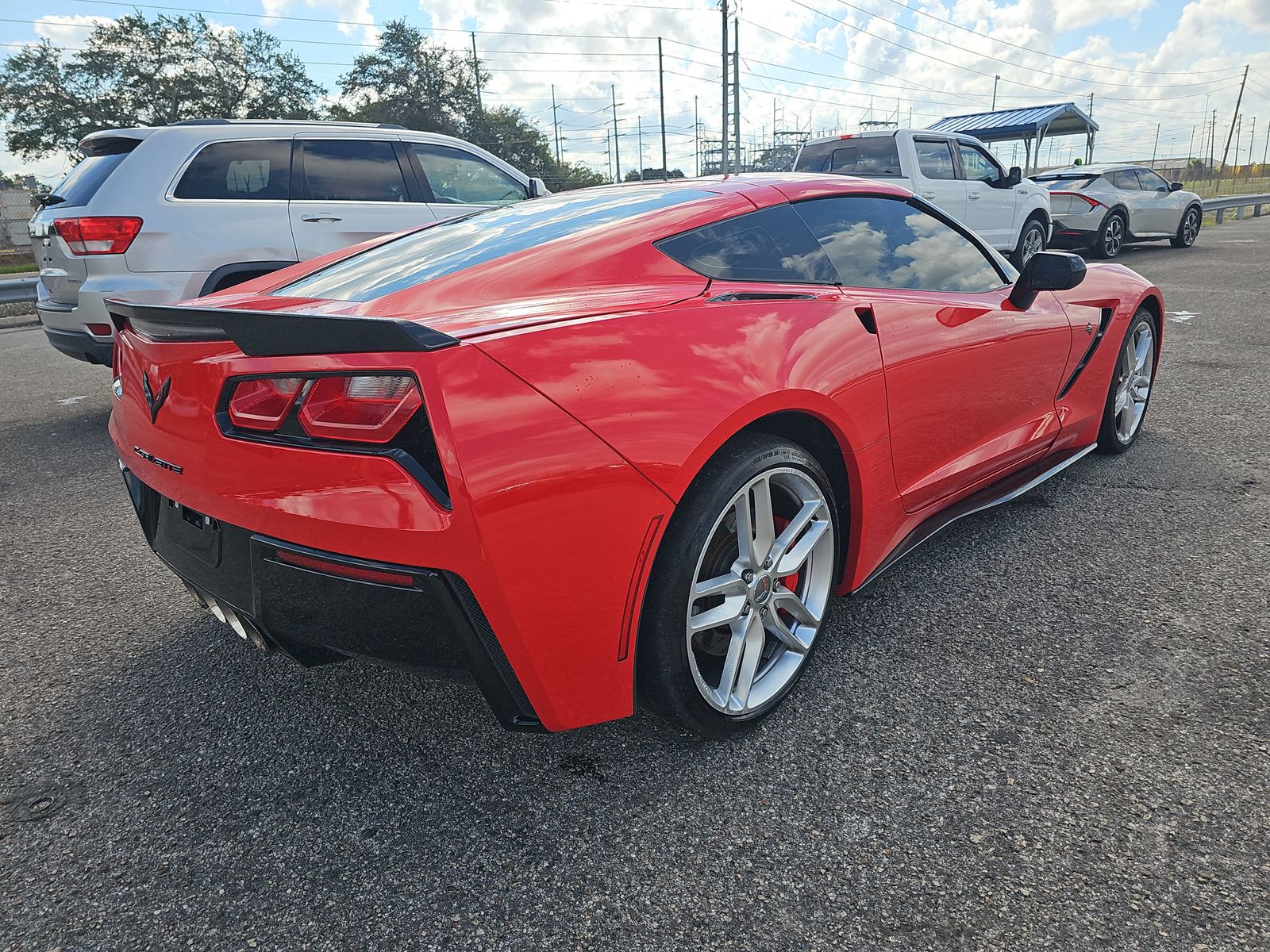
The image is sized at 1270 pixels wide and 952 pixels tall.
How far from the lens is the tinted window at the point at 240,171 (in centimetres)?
534

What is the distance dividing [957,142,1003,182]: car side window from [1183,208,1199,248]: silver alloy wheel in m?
6.77

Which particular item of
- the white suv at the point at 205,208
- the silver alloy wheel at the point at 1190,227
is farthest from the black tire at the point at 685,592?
the silver alloy wheel at the point at 1190,227

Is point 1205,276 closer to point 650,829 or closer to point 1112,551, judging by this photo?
point 1112,551

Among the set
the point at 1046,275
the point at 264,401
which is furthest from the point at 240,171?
the point at 1046,275

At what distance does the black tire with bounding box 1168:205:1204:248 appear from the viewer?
15.5 metres

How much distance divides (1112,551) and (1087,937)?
1.92 meters

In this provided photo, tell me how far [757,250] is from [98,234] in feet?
14.5

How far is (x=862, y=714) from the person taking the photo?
2188mm

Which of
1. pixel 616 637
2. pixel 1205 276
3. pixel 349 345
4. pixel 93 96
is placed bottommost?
pixel 1205 276

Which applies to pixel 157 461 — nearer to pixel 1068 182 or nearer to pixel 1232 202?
pixel 1068 182

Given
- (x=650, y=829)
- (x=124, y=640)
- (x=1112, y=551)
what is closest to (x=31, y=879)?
(x=124, y=640)

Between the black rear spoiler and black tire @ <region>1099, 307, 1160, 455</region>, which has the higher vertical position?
the black rear spoiler

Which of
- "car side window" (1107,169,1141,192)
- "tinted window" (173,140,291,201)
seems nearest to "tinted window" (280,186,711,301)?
"tinted window" (173,140,291,201)

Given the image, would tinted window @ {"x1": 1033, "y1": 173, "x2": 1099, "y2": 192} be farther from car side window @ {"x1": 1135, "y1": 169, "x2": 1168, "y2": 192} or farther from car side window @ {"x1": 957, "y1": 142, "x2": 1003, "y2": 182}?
car side window @ {"x1": 957, "y1": 142, "x2": 1003, "y2": 182}
